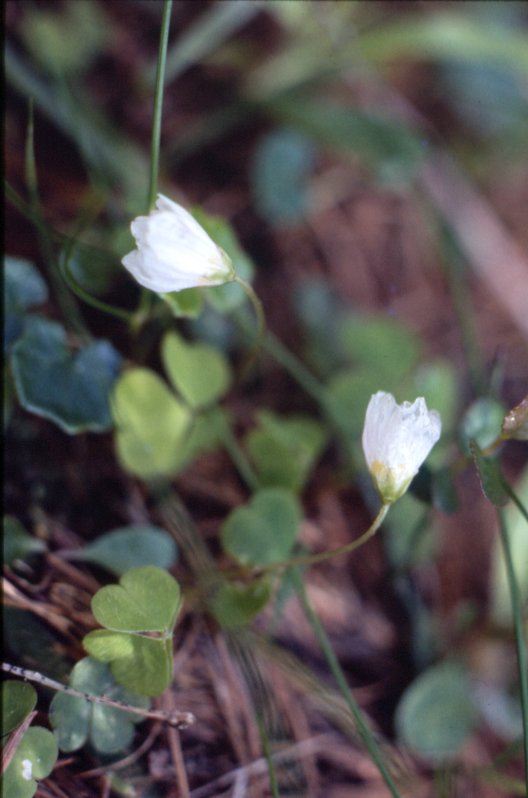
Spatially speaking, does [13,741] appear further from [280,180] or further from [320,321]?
[280,180]

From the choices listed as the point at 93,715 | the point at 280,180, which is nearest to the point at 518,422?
the point at 93,715

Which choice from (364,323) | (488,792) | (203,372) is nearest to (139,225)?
(203,372)

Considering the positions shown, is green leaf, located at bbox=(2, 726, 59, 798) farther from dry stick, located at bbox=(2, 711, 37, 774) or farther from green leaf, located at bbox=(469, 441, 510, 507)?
green leaf, located at bbox=(469, 441, 510, 507)

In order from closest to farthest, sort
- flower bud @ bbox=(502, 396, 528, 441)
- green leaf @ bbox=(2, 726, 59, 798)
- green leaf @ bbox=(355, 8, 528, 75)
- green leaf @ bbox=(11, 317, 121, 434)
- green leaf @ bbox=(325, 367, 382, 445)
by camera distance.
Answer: green leaf @ bbox=(2, 726, 59, 798) < flower bud @ bbox=(502, 396, 528, 441) < green leaf @ bbox=(11, 317, 121, 434) < green leaf @ bbox=(325, 367, 382, 445) < green leaf @ bbox=(355, 8, 528, 75)

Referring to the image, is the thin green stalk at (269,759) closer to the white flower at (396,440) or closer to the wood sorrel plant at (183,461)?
the wood sorrel plant at (183,461)

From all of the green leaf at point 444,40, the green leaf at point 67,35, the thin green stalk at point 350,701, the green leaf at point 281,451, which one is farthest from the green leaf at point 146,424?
the green leaf at point 444,40

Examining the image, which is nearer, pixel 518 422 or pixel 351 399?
pixel 518 422

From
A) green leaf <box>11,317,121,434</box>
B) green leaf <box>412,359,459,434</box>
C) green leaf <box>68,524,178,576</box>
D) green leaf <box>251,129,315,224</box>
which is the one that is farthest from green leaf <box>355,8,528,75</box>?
green leaf <box>68,524,178,576</box>
